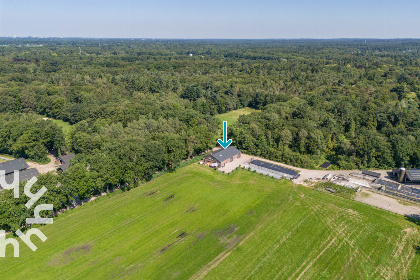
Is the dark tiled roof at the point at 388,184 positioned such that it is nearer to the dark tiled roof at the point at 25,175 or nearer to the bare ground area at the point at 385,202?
the bare ground area at the point at 385,202

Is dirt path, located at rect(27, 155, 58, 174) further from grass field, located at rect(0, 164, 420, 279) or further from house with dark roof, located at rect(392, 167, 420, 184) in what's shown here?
house with dark roof, located at rect(392, 167, 420, 184)

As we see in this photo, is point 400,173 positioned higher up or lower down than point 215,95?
lower down

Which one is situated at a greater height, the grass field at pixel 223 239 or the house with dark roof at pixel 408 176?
the house with dark roof at pixel 408 176

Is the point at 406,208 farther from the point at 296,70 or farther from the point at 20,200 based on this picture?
the point at 296,70

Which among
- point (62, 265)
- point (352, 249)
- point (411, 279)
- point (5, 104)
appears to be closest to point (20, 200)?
point (62, 265)

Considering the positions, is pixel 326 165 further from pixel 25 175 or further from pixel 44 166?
pixel 44 166

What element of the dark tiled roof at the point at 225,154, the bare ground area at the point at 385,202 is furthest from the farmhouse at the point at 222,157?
the bare ground area at the point at 385,202

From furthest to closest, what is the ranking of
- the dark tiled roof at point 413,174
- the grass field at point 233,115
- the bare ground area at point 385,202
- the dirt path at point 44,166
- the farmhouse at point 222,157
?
the grass field at point 233,115 < the dirt path at point 44,166 < the farmhouse at point 222,157 < the dark tiled roof at point 413,174 < the bare ground area at point 385,202

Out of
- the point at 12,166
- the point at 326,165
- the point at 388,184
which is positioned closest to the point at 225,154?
the point at 326,165
